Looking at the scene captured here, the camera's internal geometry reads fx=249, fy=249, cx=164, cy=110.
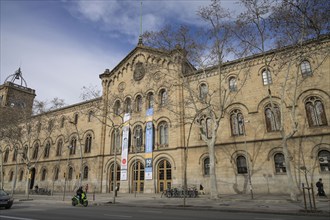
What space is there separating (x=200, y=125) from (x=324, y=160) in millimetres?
10588

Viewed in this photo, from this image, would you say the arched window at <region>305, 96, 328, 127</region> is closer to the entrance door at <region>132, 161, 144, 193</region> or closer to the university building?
the university building

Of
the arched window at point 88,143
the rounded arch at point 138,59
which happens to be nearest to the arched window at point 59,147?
the arched window at point 88,143

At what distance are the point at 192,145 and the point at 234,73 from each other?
29.6ft

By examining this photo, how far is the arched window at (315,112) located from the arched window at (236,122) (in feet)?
19.5

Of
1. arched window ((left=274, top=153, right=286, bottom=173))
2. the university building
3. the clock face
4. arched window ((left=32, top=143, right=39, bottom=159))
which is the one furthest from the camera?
arched window ((left=32, top=143, right=39, bottom=159))

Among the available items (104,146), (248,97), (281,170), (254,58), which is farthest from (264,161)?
(104,146)

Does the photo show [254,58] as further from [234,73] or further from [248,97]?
[248,97]

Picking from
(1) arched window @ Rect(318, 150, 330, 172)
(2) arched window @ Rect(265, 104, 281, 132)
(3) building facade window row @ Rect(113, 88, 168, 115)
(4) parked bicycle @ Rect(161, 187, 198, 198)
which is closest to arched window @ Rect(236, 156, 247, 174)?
(2) arched window @ Rect(265, 104, 281, 132)

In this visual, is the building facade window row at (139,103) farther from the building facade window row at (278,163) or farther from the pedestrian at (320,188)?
the pedestrian at (320,188)

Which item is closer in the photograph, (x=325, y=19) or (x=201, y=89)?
(x=325, y=19)

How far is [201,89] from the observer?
2888 centimetres

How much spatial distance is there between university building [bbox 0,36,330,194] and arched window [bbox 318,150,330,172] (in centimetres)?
7

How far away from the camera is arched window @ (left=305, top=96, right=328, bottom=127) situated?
21578 millimetres

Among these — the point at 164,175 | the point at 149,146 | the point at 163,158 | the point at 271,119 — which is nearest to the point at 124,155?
the point at 149,146
